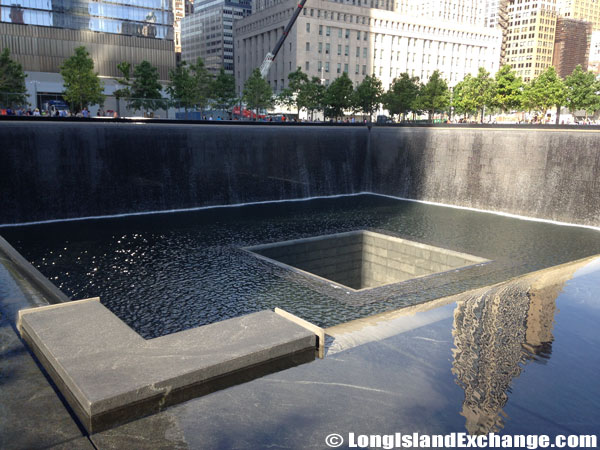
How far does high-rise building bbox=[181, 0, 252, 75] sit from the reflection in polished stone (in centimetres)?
12903

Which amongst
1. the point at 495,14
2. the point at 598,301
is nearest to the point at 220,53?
the point at 495,14

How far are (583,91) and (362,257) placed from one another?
1553 inches

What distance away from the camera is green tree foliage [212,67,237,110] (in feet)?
142

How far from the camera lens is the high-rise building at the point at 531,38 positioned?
471 ft

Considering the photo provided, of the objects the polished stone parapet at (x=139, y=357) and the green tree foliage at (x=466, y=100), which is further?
the green tree foliage at (x=466, y=100)

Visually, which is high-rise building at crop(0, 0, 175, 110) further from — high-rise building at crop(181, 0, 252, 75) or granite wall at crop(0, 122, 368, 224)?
high-rise building at crop(181, 0, 252, 75)

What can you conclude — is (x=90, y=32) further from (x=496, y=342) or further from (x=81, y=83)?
(x=496, y=342)

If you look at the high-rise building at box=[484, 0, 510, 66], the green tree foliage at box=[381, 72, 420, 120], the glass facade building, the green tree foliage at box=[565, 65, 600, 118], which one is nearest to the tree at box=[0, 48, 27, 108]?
the glass facade building

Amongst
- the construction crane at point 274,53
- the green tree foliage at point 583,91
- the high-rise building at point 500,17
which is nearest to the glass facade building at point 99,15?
the construction crane at point 274,53

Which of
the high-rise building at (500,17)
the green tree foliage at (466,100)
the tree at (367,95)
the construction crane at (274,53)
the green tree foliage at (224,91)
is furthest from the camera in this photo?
the high-rise building at (500,17)

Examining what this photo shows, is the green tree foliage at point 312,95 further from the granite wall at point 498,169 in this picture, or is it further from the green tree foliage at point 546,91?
the granite wall at point 498,169

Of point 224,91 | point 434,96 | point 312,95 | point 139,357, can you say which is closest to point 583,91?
point 434,96

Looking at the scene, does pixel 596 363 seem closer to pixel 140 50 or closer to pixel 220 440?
pixel 220 440

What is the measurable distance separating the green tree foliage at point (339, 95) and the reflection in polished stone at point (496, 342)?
40708mm
